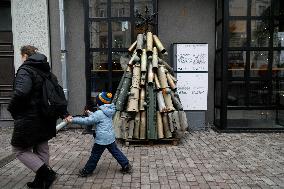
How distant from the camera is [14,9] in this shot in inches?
290

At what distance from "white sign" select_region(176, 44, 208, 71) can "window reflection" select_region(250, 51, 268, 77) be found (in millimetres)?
1250

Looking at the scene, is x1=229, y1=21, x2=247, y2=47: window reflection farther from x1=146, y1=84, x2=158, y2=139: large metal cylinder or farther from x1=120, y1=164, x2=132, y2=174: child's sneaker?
x1=120, y1=164, x2=132, y2=174: child's sneaker

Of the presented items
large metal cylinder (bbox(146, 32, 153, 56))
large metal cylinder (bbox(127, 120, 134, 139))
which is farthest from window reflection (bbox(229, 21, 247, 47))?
large metal cylinder (bbox(127, 120, 134, 139))

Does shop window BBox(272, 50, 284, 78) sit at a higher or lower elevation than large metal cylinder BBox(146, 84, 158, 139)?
higher

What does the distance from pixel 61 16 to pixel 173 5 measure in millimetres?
2985

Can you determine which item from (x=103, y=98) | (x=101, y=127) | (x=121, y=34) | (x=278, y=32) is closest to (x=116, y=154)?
(x=101, y=127)

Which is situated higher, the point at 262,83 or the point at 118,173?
the point at 262,83

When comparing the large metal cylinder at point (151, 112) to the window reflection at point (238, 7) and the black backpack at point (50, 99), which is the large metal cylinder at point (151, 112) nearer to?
the black backpack at point (50, 99)

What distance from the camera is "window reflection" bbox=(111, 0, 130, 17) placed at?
7473 mm

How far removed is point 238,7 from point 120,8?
3.05 m

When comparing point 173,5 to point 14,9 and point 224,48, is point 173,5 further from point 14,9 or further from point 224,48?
point 14,9

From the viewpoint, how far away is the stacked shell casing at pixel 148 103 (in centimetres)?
613

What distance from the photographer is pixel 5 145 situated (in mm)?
6328

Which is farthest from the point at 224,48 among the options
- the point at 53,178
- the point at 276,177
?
the point at 53,178
